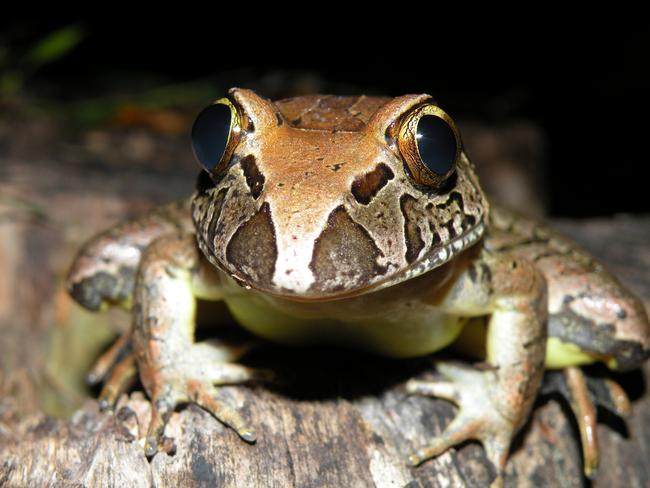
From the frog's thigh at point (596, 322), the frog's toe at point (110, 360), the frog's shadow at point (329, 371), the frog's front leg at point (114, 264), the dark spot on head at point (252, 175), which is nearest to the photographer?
the dark spot on head at point (252, 175)

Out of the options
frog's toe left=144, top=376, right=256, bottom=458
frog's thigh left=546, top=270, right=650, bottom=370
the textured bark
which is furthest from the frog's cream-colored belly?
frog's thigh left=546, top=270, right=650, bottom=370

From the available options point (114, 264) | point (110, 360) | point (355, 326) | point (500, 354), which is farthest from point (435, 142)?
point (110, 360)

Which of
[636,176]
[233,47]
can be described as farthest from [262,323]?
[233,47]

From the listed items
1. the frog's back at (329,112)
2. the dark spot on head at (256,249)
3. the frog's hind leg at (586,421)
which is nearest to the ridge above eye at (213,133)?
the frog's back at (329,112)

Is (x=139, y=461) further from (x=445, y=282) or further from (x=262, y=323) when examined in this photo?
(x=445, y=282)

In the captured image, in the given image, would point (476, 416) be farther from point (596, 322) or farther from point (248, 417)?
point (248, 417)

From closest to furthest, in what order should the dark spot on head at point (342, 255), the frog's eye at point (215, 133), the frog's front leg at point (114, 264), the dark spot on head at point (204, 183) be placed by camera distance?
1. the dark spot on head at point (342, 255)
2. the frog's eye at point (215, 133)
3. the dark spot on head at point (204, 183)
4. the frog's front leg at point (114, 264)

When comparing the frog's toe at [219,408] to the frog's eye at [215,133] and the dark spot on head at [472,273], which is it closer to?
the frog's eye at [215,133]

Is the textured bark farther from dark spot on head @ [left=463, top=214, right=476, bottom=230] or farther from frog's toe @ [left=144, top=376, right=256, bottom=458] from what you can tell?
dark spot on head @ [left=463, top=214, right=476, bottom=230]
